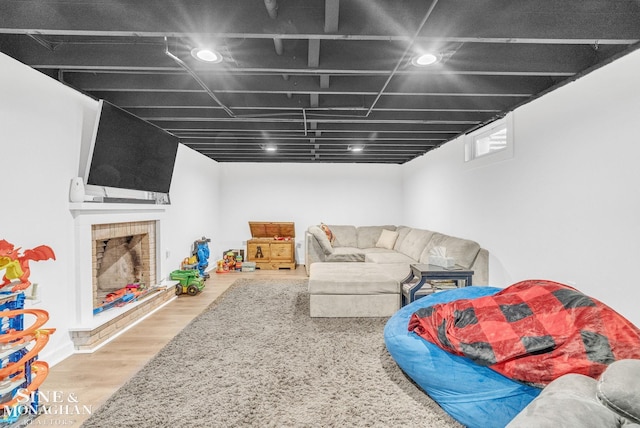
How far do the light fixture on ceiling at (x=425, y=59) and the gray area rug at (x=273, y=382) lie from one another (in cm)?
227

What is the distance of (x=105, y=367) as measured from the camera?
2.39 m

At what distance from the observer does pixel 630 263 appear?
201 centimetres

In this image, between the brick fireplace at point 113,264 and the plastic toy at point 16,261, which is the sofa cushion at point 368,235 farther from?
the plastic toy at point 16,261

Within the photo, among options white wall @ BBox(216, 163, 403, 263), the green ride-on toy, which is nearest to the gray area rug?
the green ride-on toy

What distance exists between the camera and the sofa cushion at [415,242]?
4.82m

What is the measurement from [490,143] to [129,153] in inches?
165

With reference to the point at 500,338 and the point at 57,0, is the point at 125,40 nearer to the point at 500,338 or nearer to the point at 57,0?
the point at 57,0

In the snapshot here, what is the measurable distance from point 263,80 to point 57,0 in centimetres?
134

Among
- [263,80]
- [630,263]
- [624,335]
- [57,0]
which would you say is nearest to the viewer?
[624,335]

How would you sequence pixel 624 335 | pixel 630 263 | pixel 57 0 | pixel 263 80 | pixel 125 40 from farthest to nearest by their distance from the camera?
pixel 263 80, pixel 125 40, pixel 630 263, pixel 57 0, pixel 624 335

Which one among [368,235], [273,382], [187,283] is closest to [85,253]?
[187,283]

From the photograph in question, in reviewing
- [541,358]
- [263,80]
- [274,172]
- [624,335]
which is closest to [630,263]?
[624,335]

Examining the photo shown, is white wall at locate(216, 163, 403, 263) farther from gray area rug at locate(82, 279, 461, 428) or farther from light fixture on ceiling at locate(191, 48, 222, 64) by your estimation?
light fixture on ceiling at locate(191, 48, 222, 64)

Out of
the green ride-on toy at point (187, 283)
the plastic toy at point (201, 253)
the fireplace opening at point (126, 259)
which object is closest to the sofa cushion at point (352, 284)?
the green ride-on toy at point (187, 283)
